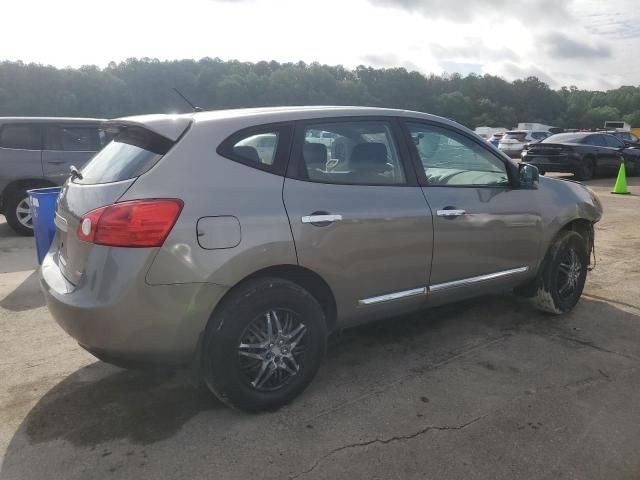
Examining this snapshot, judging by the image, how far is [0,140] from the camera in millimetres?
7742

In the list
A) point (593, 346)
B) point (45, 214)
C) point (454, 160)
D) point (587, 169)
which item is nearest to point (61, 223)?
point (45, 214)

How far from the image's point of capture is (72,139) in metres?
8.23

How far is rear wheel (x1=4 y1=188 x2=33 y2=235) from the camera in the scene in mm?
7746

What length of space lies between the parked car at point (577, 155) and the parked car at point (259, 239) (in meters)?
13.3

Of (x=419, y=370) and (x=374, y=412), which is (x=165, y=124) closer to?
(x=374, y=412)

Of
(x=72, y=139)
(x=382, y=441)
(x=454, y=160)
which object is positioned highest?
(x=454, y=160)

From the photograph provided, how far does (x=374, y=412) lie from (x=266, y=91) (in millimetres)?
60305

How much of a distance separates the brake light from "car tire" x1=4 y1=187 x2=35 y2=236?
610 cm

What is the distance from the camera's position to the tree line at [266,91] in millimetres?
55250

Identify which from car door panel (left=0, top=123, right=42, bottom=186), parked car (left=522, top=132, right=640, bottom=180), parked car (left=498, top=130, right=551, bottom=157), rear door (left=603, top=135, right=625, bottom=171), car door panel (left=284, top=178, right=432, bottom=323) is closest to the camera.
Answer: car door panel (left=284, top=178, right=432, bottom=323)

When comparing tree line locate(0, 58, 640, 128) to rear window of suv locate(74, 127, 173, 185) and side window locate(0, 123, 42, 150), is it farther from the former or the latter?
rear window of suv locate(74, 127, 173, 185)

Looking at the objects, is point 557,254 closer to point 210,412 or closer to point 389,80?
point 210,412

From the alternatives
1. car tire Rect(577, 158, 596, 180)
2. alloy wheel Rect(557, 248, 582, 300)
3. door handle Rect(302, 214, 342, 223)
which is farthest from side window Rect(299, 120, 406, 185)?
car tire Rect(577, 158, 596, 180)

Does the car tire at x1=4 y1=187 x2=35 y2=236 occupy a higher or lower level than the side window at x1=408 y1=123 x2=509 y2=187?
lower
